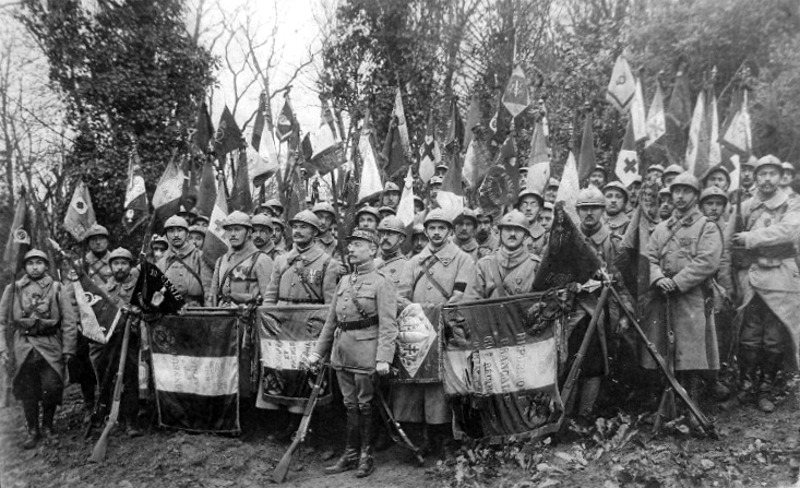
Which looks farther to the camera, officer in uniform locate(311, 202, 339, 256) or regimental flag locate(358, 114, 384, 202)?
regimental flag locate(358, 114, 384, 202)

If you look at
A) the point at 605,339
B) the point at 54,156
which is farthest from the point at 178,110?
the point at 605,339

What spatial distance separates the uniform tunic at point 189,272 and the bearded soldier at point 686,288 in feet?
17.1

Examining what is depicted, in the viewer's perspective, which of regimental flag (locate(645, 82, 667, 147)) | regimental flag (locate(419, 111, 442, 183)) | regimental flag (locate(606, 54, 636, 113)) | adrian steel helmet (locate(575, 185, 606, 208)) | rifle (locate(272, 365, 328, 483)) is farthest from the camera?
regimental flag (locate(419, 111, 442, 183))

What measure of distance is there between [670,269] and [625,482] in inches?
84.5

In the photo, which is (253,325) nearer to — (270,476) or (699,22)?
(270,476)

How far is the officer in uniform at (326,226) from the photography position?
814 centimetres

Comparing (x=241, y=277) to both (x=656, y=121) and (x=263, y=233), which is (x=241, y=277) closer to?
(x=263, y=233)

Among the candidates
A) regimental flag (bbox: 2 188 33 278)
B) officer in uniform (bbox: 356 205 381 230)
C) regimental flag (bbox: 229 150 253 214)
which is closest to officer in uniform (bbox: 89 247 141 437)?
regimental flag (bbox: 2 188 33 278)

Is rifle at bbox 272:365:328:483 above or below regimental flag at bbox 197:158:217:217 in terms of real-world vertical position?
below

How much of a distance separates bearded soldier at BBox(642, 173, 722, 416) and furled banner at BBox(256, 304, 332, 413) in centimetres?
324

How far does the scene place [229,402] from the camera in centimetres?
652

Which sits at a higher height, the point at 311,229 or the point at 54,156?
the point at 54,156

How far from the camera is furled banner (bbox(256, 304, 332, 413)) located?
245 inches

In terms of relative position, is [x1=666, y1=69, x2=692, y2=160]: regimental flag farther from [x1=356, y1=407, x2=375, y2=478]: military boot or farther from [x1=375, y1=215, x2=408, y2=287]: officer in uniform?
[x1=356, y1=407, x2=375, y2=478]: military boot
